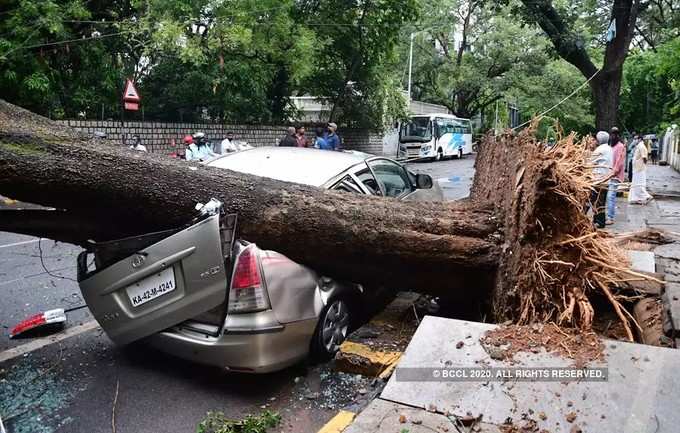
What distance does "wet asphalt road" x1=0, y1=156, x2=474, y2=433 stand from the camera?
127 inches

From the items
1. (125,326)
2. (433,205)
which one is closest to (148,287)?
(125,326)

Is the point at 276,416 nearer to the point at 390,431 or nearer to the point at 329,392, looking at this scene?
the point at 329,392

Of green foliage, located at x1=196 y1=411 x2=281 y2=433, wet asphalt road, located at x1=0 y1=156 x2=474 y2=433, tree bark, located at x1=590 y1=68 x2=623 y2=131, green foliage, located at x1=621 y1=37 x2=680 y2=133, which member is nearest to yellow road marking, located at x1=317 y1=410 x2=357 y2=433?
wet asphalt road, located at x1=0 y1=156 x2=474 y2=433

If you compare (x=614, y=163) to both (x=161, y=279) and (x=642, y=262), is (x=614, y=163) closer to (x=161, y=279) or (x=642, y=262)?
(x=642, y=262)

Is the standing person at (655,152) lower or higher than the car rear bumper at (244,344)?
higher

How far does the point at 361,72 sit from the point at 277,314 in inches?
824

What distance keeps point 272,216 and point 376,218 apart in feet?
2.38

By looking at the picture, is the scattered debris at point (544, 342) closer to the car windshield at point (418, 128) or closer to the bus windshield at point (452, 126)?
the car windshield at point (418, 128)

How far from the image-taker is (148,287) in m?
3.40

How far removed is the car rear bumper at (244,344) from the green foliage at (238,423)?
300mm

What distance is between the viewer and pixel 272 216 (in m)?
3.69

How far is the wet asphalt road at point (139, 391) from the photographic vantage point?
3.22 metres

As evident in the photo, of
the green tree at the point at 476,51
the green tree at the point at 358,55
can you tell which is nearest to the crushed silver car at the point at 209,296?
the green tree at the point at 358,55

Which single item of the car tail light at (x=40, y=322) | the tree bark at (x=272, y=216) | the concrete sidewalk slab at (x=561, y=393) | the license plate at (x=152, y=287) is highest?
the tree bark at (x=272, y=216)
